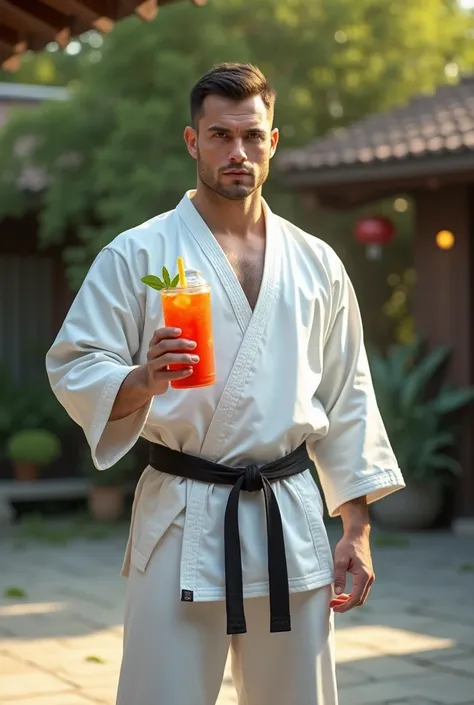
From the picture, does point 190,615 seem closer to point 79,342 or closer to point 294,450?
point 294,450

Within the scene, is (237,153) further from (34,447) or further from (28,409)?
(28,409)

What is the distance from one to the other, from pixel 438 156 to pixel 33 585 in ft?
13.4

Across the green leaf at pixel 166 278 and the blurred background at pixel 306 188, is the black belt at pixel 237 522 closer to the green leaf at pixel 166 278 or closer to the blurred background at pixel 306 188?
the green leaf at pixel 166 278

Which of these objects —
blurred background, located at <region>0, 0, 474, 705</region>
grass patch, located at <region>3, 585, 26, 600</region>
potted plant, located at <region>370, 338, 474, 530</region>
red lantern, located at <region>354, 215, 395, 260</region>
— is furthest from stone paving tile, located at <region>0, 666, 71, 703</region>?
red lantern, located at <region>354, 215, 395, 260</region>

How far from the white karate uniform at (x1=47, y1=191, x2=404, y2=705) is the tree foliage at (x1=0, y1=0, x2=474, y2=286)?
772cm

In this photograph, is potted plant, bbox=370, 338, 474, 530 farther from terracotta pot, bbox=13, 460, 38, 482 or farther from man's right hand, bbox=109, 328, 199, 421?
man's right hand, bbox=109, 328, 199, 421

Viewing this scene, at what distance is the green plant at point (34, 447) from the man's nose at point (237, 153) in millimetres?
8226

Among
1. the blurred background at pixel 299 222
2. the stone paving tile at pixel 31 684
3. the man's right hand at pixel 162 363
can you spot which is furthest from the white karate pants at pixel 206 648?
the blurred background at pixel 299 222

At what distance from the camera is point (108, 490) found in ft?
34.4

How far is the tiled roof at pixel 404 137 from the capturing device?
9.13 metres

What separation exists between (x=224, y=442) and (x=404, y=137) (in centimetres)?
728

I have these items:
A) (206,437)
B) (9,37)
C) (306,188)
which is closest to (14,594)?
(9,37)

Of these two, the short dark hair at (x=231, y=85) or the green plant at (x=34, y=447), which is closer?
the short dark hair at (x=231, y=85)

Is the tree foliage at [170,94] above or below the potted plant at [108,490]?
above
